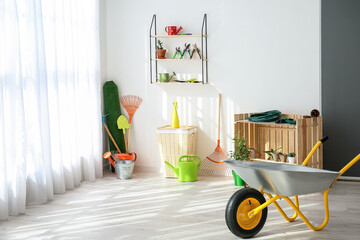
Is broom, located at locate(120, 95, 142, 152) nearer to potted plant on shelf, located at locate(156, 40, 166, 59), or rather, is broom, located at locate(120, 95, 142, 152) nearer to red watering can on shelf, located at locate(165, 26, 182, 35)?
potted plant on shelf, located at locate(156, 40, 166, 59)

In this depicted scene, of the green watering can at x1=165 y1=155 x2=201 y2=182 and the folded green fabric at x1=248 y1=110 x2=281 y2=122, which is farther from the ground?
the folded green fabric at x1=248 y1=110 x2=281 y2=122

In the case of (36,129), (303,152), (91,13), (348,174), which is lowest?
(348,174)

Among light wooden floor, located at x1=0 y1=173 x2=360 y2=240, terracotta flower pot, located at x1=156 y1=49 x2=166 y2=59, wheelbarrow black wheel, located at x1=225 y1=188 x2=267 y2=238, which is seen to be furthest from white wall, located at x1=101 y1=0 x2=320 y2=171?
wheelbarrow black wheel, located at x1=225 y1=188 x2=267 y2=238

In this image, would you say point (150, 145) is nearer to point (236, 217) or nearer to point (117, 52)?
point (117, 52)

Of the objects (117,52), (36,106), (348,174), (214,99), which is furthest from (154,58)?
(348,174)

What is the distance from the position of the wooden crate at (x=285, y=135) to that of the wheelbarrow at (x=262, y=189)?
134 centimetres

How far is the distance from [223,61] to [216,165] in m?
1.30

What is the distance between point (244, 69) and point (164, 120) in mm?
1219

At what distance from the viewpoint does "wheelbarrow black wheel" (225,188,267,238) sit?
3.26 meters

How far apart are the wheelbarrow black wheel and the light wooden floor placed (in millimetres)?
109

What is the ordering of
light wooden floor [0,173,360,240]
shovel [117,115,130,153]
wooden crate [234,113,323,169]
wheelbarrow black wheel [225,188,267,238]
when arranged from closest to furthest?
1. wheelbarrow black wheel [225,188,267,238]
2. light wooden floor [0,173,360,240]
3. wooden crate [234,113,323,169]
4. shovel [117,115,130,153]

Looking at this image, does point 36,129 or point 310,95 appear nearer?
point 36,129

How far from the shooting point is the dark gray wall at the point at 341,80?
5.04 metres

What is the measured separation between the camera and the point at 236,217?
3.28 m
